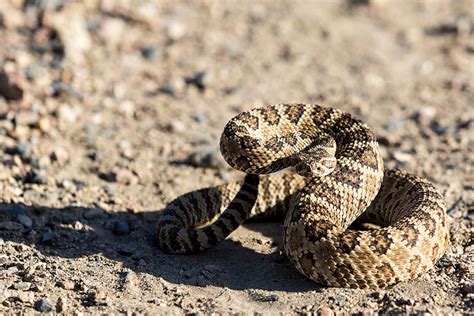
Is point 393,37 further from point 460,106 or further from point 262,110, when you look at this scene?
point 262,110

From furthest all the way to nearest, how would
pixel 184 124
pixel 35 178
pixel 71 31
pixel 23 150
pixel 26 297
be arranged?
pixel 71 31 → pixel 184 124 → pixel 23 150 → pixel 35 178 → pixel 26 297

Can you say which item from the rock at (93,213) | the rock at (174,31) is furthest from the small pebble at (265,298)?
the rock at (174,31)

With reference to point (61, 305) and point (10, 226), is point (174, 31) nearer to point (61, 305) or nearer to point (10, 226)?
point (10, 226)

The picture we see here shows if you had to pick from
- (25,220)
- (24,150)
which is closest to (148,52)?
(24,150)

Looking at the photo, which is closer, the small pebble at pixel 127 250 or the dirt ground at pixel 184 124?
the dirt ground at pixel 184 124

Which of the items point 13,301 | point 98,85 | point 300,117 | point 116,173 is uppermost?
point 300,117

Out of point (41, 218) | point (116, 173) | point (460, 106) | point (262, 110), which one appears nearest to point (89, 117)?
point (116, 173)

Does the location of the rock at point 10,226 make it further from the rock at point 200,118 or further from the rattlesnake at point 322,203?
the rock at point 200,118
